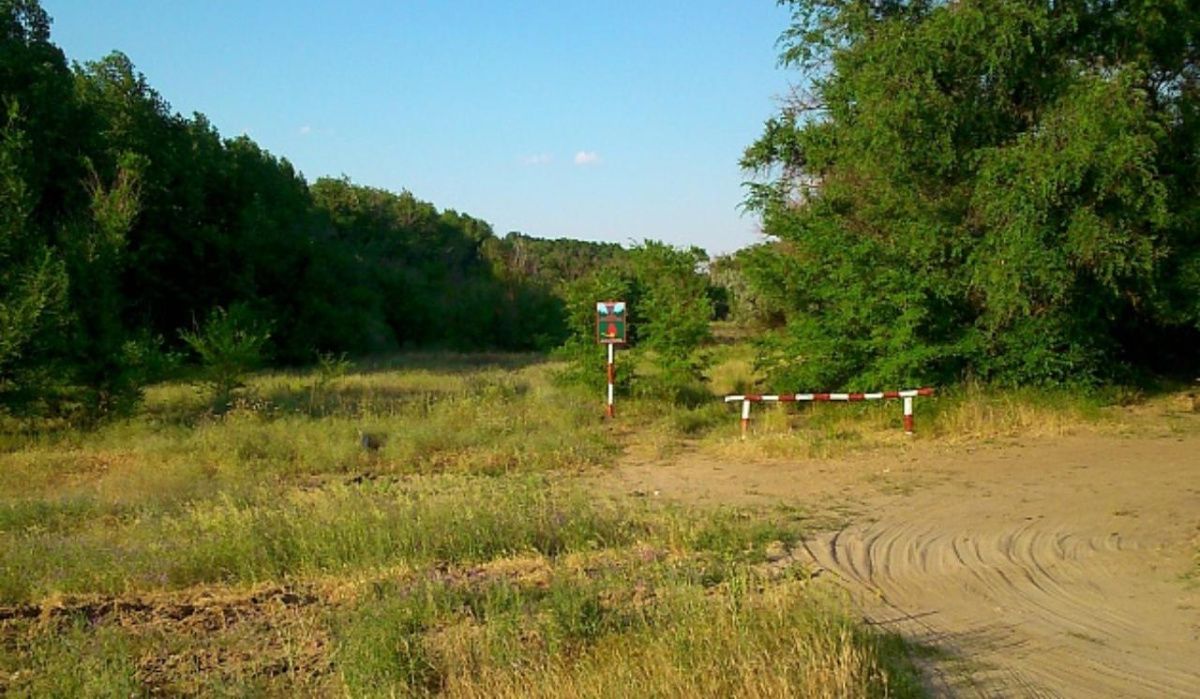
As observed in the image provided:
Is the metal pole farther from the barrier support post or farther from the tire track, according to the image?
the tire track

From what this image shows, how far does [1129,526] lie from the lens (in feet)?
33.2

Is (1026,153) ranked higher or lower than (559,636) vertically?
higher

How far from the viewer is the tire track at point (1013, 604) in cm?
592

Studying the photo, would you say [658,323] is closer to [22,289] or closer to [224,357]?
[224,357]

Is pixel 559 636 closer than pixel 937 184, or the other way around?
pixel 559 636

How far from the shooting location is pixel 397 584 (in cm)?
768

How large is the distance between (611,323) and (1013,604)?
46.4 feet

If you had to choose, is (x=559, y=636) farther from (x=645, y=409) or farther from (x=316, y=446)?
(x=645, y=409)

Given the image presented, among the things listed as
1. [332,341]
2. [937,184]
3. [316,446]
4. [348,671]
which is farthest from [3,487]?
[332,341]

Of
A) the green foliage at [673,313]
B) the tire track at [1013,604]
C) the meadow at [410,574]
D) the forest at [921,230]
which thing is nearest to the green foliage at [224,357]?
the forest at [921,230]

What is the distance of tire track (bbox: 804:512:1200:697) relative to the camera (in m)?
5.92

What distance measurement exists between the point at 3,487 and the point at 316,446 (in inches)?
169

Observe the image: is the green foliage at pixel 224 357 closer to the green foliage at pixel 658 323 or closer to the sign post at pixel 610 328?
the green foliage at pixel 658 323

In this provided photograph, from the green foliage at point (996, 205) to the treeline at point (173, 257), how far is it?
30.2 ft
